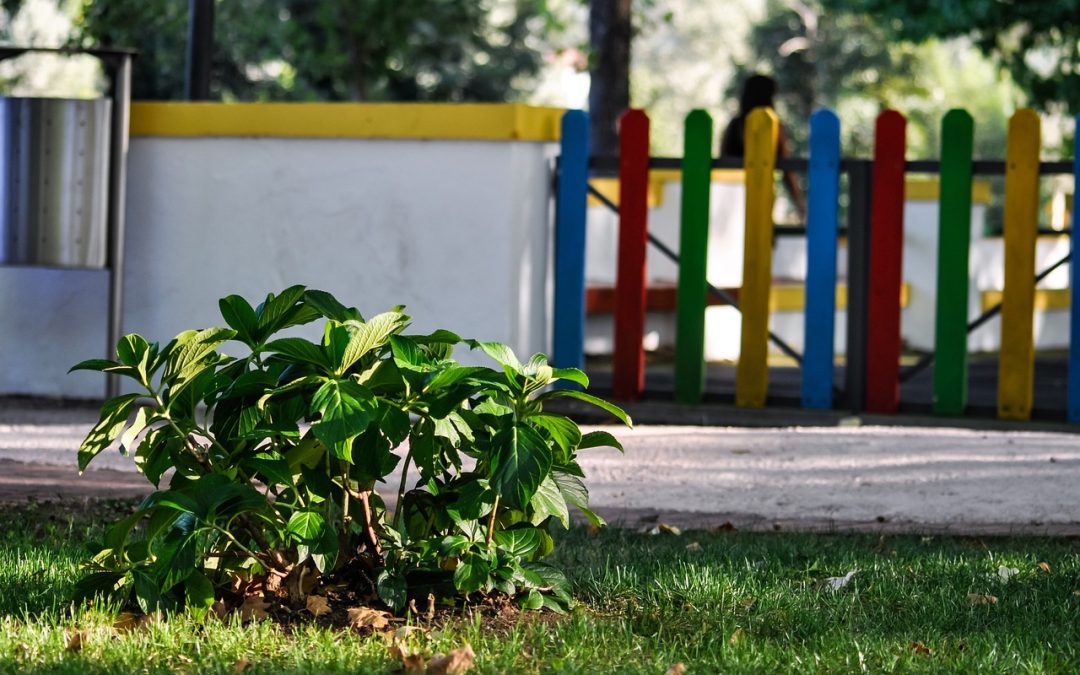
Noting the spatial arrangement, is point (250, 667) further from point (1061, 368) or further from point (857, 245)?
point (1061, 368)

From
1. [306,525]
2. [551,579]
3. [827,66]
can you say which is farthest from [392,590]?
[827,66]

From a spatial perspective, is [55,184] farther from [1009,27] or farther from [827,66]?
[827,66]

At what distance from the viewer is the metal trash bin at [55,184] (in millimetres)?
7977

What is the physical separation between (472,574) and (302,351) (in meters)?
0.66

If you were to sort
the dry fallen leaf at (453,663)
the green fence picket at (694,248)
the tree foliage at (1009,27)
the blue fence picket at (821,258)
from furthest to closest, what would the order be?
the tree foliage at (1009,27) → the green fence picket at (694,248) → the blue fence picket at (821,258) → the dry fallen leaf at (453,663)

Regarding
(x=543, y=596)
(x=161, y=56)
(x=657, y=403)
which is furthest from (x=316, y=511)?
(x=161, y=56)

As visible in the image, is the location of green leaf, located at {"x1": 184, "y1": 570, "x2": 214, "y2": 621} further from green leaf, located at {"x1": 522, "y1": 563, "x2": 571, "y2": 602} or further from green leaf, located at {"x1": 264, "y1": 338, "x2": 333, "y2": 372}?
green leaf, located at {"x1": 522, "y1": 563, "x2": 571, "y2": 602}

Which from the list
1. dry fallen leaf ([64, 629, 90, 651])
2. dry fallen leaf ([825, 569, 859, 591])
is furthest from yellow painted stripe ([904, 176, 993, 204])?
dry fallen leaf ([64, 629, 90, 651])

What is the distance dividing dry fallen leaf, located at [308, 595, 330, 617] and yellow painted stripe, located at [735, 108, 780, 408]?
438 cm

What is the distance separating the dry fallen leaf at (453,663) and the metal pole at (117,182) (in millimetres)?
5336

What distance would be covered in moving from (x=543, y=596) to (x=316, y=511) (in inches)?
24.9

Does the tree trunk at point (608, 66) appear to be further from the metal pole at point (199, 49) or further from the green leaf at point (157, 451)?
the green leaf at point (157, 451)

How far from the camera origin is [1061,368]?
36.0 feet

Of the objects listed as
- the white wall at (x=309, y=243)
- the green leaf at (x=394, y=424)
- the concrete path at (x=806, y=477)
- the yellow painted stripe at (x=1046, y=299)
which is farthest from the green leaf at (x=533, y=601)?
the yellow painted stripe at (x=1046, y=299)
